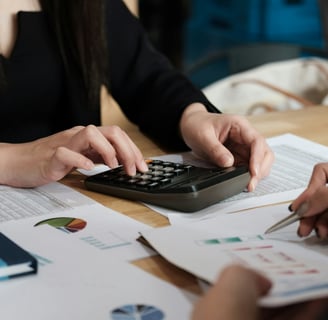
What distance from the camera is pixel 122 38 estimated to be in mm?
1398

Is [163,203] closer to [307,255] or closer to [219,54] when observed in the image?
[307,255]

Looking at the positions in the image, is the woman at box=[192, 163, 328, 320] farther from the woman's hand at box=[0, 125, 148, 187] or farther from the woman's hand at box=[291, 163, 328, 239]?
the woman's hand at box=[0, 125, 148, 187]

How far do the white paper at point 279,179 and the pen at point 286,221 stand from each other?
0.09 metres

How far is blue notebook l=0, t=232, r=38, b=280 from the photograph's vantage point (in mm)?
681

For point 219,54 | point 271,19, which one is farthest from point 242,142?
point 271,19

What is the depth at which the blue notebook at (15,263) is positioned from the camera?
Result: 2.23 feet

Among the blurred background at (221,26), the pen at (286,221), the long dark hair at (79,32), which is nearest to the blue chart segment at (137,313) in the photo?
Answer: the pen at (286,221)

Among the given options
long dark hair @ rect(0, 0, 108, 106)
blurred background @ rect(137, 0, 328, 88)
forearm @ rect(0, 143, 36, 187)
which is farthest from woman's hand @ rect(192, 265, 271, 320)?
blurred background @ rect(137, 0, 328, 88)

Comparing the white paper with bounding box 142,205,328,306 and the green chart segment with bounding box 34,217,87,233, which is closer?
the white paper with bounding box 142,205,328,306

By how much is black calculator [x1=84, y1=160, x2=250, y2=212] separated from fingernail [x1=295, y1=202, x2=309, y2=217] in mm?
131

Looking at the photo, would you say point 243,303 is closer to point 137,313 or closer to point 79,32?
point 137,313

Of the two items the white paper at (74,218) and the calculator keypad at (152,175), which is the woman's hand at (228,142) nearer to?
the calculator keypad at (152,175)

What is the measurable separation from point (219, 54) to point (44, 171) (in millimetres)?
1196

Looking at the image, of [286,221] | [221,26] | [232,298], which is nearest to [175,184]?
[286,221]
